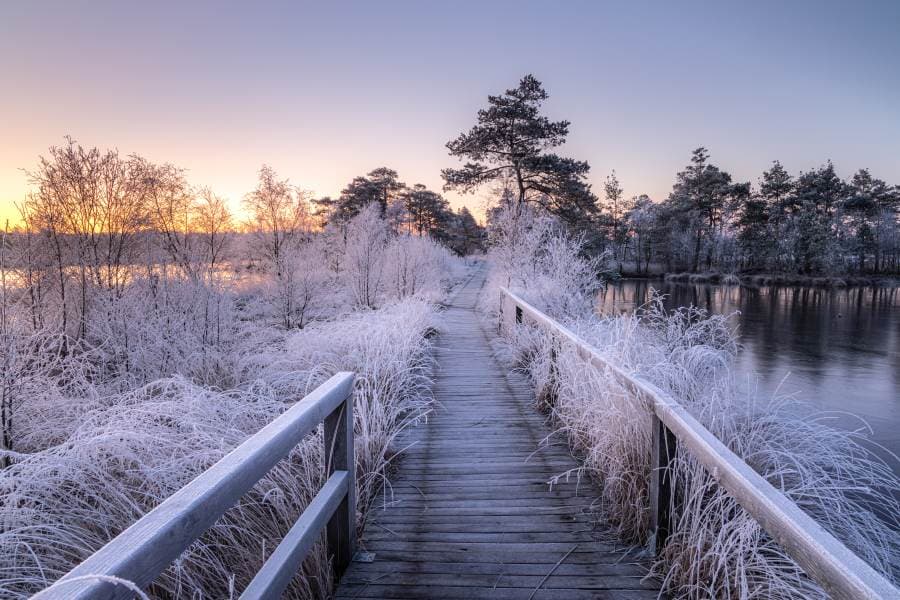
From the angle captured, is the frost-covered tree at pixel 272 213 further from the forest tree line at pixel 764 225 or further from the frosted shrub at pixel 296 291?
the forest tree line at pixel 764 225

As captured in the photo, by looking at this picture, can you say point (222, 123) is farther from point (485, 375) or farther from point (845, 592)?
point (845, 592)

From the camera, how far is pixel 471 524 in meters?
2.67

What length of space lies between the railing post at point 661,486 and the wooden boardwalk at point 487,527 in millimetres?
182

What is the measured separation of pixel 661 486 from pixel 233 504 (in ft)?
6.64

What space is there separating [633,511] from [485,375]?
3.77 m

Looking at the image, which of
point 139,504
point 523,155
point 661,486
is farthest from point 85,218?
point 523,155

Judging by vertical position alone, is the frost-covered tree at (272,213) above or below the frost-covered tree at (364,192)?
below

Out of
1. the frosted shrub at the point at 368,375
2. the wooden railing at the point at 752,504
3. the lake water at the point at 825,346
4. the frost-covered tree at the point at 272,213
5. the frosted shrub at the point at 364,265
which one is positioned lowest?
the lake water at the point at 825,346

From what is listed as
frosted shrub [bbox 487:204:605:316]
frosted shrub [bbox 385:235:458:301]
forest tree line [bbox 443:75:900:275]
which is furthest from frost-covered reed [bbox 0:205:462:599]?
forest tree line [bbox 443:75:900:275]

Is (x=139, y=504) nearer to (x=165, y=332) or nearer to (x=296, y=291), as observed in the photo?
(x=165, y=332)

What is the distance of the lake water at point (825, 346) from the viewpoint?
826cm

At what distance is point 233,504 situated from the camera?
115 cm

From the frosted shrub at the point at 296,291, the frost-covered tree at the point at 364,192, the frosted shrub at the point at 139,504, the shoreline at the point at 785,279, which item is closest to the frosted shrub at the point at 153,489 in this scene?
the frosted shrub at the point at 139,504

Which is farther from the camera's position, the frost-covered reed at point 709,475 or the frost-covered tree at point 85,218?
the frost-covered tree at point 85,218
